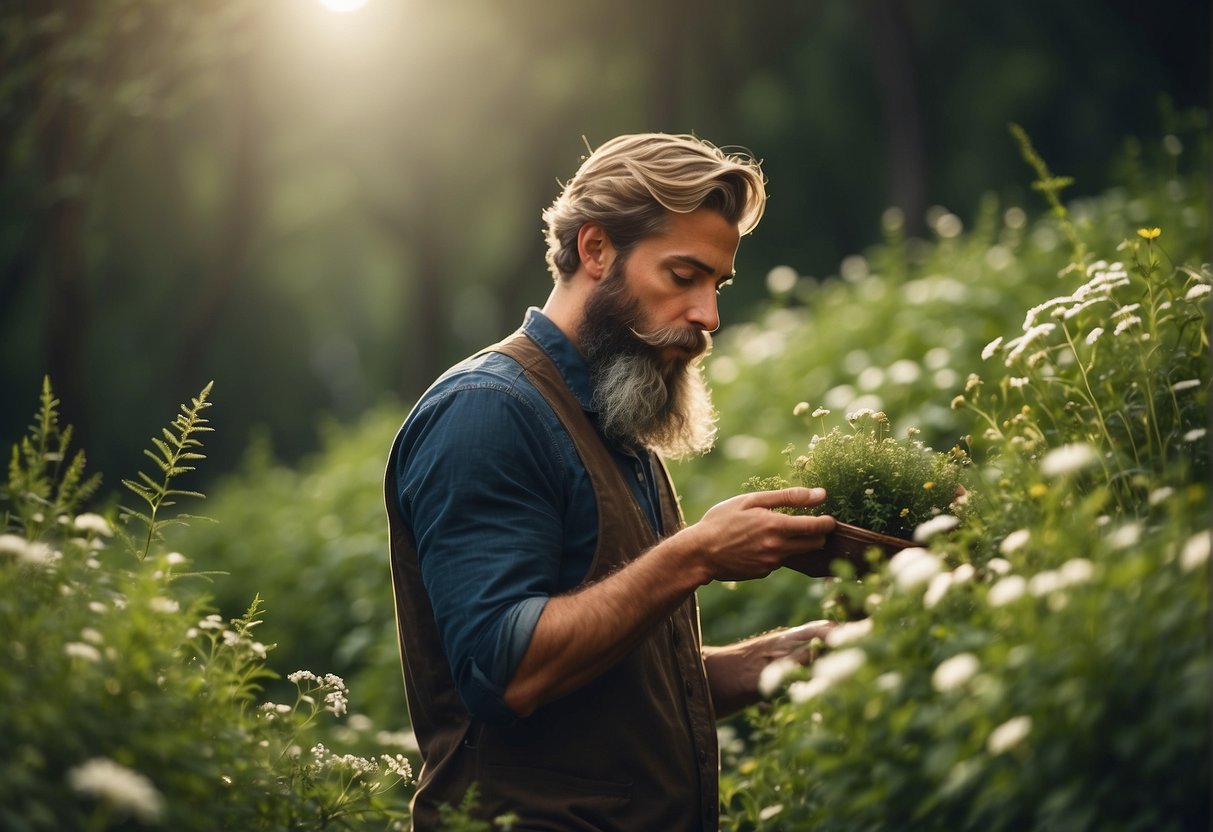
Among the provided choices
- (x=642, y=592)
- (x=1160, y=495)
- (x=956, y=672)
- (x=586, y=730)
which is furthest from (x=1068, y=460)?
(x=586, y=730)

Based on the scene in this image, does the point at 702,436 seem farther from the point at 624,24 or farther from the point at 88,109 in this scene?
the point at 624,24

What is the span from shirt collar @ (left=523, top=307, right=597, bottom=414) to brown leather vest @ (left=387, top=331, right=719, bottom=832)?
0.03 m

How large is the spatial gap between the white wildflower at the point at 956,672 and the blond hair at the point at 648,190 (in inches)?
55.6

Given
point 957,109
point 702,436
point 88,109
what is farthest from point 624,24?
point 702,436

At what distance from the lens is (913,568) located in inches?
83.2

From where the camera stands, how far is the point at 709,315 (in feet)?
9.84

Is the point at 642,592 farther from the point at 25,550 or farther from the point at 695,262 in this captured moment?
the point at 25,550

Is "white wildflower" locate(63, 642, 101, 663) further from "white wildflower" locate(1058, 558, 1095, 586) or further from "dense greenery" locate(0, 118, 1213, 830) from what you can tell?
"white wildflower" locate(1058, 558, 1095, 586)

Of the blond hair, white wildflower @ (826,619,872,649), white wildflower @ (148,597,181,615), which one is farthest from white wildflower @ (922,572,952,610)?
white wildflower @ (148,597,181,615)

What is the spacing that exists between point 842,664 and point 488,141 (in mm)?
15699

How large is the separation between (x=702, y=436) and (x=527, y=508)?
2.60 ft

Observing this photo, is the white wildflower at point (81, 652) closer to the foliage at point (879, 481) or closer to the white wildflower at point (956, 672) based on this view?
the white wildflower at point (956, 672)

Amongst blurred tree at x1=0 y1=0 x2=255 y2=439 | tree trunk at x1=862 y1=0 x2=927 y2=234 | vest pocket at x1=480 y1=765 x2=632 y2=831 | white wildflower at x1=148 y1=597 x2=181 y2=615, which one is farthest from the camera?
tree trunk at x1=862 y1=0 x2=927 y2=234

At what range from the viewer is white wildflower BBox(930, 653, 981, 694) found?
1918 millimetres
